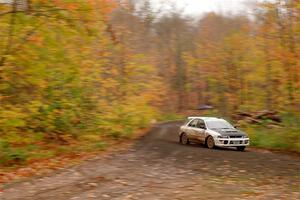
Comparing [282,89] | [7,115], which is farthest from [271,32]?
[7,115]

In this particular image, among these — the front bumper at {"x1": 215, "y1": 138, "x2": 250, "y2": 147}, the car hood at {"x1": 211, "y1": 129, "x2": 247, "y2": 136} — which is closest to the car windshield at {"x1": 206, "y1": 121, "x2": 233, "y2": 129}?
the car hood at {"x1": 211, "y1": 129, "x2": 247, "y2": 136}

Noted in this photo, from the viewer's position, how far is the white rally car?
20344mm

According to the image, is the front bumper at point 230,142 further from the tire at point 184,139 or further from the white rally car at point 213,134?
the tire at point 184,139

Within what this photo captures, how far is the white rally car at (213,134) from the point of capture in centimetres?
2034

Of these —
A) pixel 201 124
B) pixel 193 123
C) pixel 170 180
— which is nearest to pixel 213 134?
pixel 201 124

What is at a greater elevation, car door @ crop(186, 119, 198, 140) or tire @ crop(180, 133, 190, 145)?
car door @ crop(186, 119, 198, 140)

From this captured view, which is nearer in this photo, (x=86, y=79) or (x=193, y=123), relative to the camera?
(x=86, y=79)

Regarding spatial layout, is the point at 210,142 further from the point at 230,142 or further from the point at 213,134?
the point at 230,142

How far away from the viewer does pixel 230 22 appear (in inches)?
2817

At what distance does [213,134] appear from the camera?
20719 millimetres

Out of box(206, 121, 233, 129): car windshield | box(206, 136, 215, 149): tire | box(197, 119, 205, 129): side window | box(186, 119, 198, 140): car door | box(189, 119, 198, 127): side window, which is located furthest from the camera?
box(189, 119, 198, 127): side window

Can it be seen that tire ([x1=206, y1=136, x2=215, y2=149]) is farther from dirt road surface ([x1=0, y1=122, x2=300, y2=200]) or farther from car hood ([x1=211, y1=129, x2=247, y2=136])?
dirt road surface ([x1=0, y1=122, x2=300, y2=200])

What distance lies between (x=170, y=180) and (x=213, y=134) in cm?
955

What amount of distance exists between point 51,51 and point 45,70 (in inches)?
28.0
